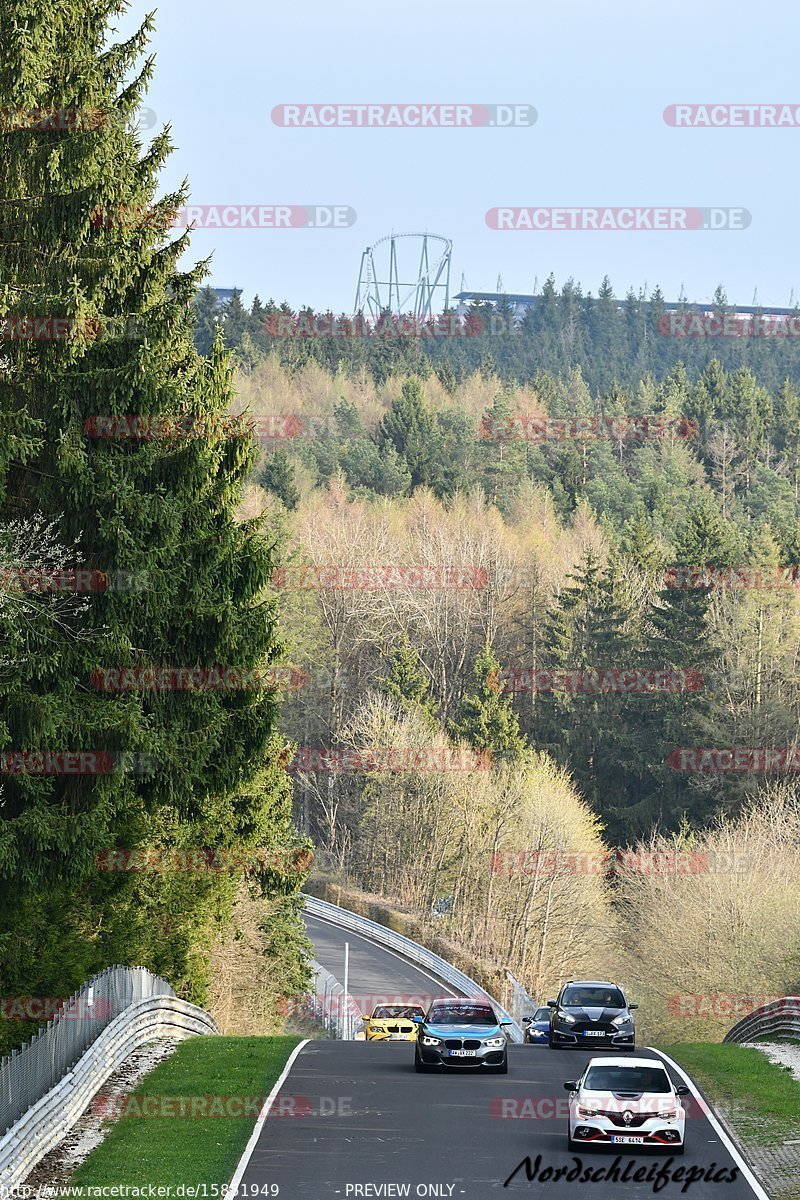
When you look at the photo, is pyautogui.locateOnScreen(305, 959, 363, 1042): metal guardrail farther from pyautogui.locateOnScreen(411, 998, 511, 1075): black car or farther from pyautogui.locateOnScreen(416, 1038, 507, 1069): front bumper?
pyautogui.locateOnScreen(416, 1038, 507, 1069): front bumper

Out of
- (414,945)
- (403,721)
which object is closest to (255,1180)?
(414,945)

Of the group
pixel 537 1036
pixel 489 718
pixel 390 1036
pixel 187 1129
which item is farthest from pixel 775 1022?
pixel 489 718

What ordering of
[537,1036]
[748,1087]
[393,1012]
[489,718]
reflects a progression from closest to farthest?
[748,1087] → [537,1036] → [393,1012] → [489,718]

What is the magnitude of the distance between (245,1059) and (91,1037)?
12.0 ft

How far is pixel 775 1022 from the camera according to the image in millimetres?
35031

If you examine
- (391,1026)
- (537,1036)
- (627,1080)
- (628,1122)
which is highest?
(627,1080)

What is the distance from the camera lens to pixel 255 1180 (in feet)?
61.0

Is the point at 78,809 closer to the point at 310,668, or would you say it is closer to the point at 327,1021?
the point at 327,1021

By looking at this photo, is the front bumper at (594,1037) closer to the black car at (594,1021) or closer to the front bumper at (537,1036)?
the black car at (594,1021)

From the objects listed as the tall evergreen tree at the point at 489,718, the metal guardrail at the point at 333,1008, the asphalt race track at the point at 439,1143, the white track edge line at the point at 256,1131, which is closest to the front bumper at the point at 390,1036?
the white track edge line at the point at 256,1131

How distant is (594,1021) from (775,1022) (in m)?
5.50

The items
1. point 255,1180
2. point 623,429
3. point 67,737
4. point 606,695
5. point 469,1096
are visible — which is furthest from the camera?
point 623,429

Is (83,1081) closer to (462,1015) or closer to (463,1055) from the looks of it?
(463,1055)

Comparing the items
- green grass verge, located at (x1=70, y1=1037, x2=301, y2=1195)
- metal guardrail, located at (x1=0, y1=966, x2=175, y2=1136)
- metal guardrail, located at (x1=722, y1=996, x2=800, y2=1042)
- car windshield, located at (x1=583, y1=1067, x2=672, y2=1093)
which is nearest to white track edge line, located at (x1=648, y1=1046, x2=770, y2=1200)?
car windshield, located at (x1=583, y1=1067, x2=672, y2=1093)
